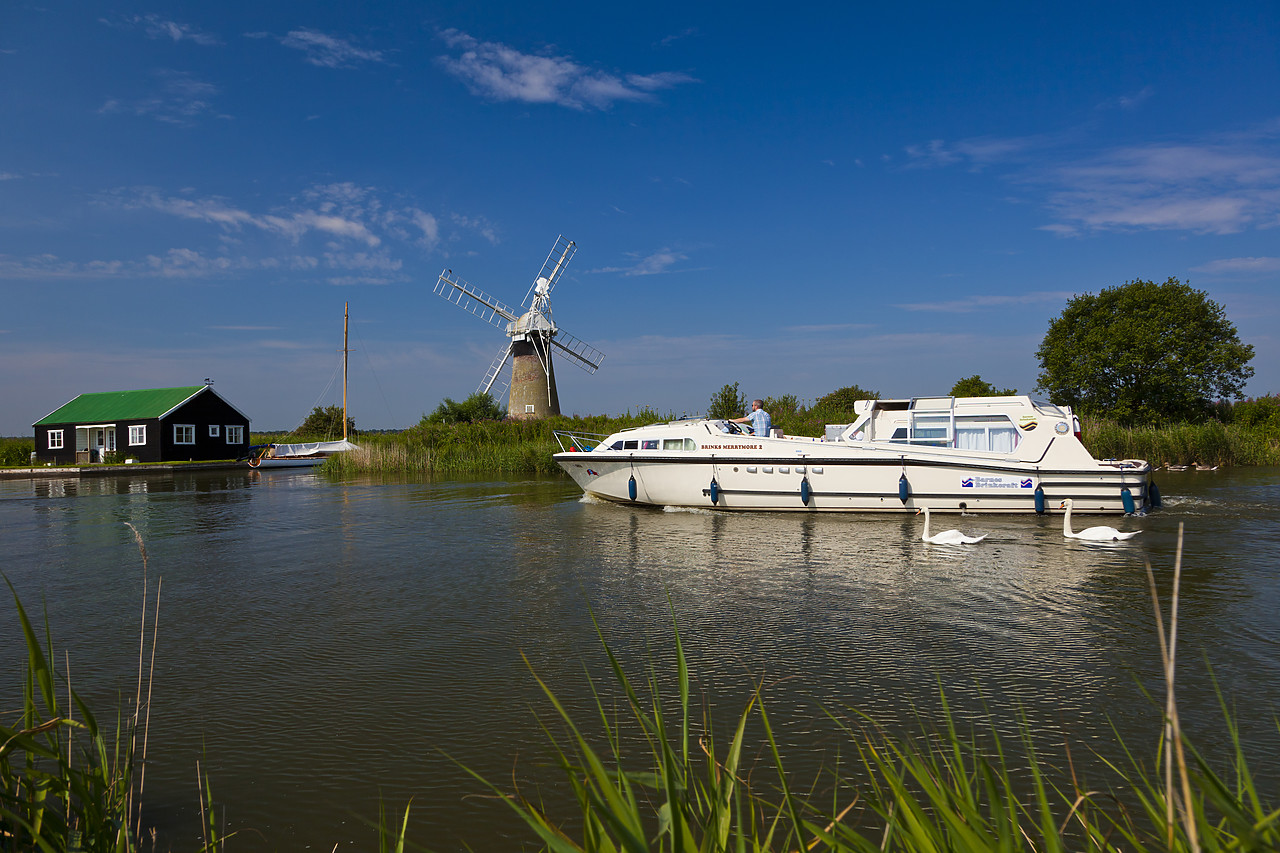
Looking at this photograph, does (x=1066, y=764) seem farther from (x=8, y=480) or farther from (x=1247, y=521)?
(x=8, y=480)

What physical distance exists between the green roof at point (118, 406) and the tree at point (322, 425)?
11.8 m

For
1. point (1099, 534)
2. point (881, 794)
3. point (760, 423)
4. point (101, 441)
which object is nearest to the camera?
point (881, 794)

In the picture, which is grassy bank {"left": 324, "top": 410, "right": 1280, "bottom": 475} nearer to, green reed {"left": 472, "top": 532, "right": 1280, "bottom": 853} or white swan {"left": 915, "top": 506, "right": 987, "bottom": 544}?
white swan {"left": 915, "top": 506, "right": 987, "bottom": 544}

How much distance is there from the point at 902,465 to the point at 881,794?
13605 millimetres

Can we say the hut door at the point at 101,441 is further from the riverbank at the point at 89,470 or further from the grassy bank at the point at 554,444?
the grassy bank at the point at 554,444

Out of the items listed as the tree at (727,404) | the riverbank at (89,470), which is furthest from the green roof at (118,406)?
the tree at (727,404)

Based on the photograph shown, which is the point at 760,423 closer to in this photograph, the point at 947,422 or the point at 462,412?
the point at 947,422

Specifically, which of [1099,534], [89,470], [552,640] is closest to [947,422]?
[1099,534]

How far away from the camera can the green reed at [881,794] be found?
1.59 m

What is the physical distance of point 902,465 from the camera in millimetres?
15672

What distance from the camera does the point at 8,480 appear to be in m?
35.8

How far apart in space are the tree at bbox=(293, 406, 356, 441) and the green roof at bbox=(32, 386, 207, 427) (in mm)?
11763

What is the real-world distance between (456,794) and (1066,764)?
3.66 meters

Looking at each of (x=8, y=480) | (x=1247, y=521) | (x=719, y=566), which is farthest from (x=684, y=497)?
(x=8, y=480)
